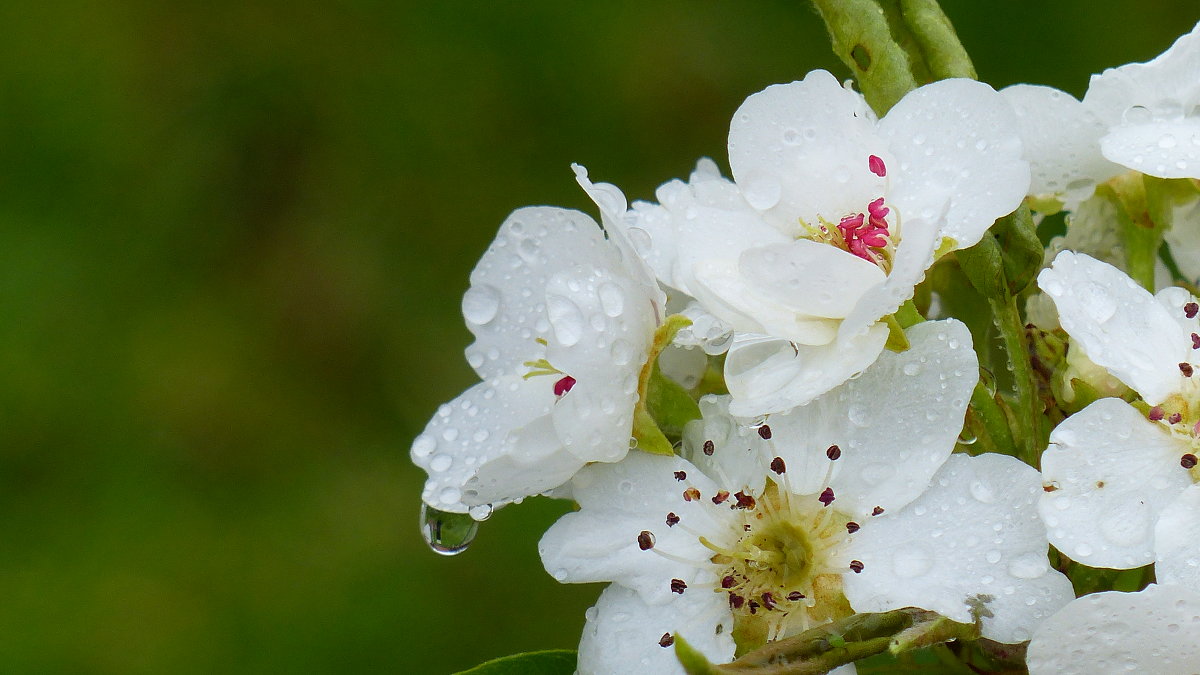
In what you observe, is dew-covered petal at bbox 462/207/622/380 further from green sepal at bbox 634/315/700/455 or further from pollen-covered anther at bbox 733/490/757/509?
pollen-covered anther at bbox 733/490/757/509

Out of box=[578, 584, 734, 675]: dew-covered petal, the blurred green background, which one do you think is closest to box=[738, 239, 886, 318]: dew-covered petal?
box=[578, 584, 734, 675]: dew-covered petal

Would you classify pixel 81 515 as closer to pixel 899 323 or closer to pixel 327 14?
pixel 327 14

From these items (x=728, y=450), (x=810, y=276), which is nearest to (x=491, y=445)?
→ (x=728, y=450)

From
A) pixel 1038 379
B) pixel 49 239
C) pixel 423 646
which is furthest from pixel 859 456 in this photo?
pixel 49 239

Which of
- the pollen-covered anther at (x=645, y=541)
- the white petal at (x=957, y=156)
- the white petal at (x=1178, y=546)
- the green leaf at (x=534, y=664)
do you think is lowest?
the green leaf at (x=534, y=664)

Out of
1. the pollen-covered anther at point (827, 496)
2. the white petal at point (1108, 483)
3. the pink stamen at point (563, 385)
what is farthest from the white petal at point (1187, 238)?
the pink stamen at point (563, 385)

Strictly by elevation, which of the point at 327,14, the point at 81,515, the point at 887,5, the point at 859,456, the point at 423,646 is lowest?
the point at 423,646

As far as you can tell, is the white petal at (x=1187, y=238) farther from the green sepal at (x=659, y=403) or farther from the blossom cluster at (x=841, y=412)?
the green sepal at (x=659, y=403)
